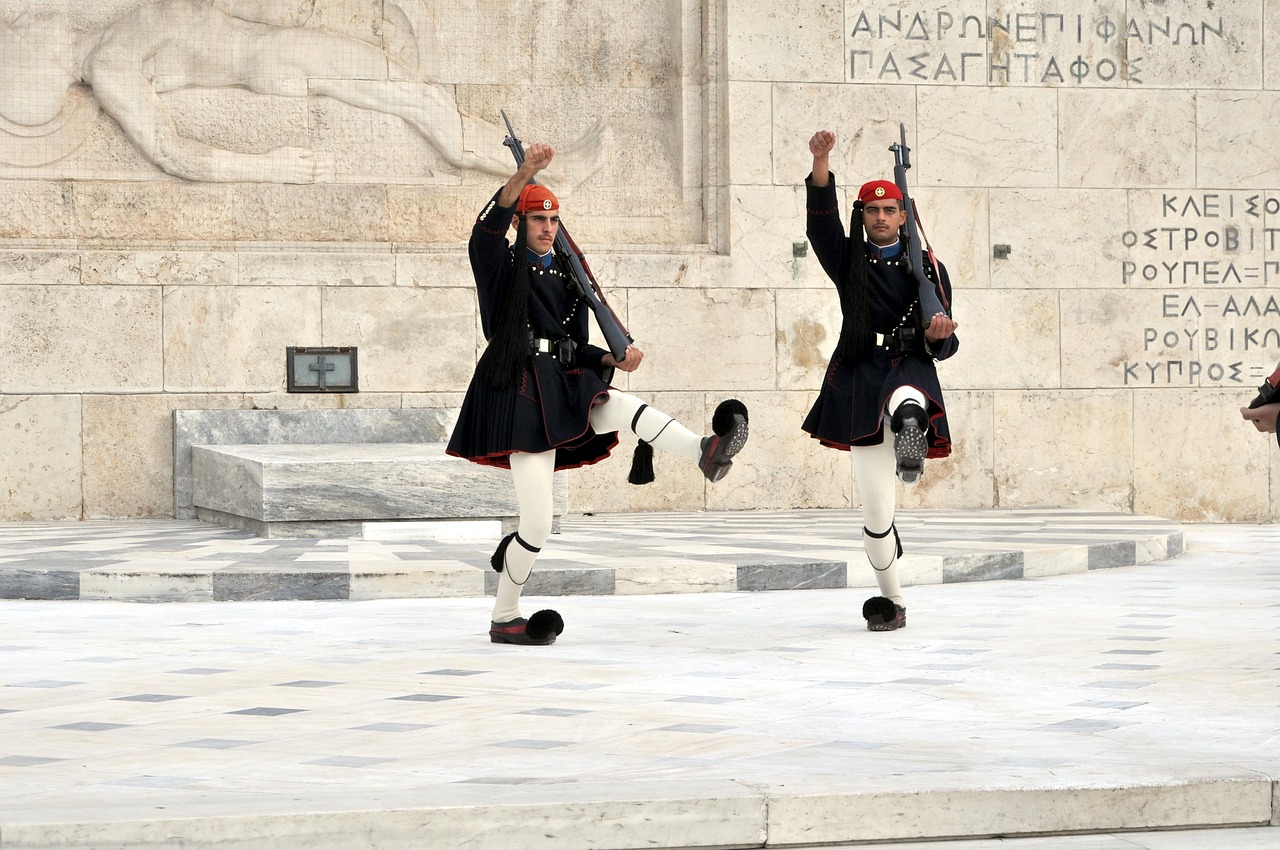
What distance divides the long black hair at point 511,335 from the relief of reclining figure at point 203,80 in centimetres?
665

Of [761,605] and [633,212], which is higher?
[633,212]

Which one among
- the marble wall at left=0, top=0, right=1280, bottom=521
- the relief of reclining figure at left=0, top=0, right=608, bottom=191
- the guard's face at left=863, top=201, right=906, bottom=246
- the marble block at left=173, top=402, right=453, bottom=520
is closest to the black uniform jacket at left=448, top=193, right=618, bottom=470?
the guard's face at left=863, top=201, right=906, bottom=246

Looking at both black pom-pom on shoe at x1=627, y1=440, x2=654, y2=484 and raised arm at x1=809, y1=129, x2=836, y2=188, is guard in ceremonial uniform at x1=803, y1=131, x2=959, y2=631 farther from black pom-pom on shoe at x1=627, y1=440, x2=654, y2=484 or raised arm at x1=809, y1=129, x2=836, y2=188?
black pom-pom on shoe at x1=627, y1=440, x2=654, y2=484

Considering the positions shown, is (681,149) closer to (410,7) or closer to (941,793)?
(410,7)

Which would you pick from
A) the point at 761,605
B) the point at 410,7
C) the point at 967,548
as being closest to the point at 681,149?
the point at 410,7

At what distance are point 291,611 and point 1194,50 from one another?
874 cm

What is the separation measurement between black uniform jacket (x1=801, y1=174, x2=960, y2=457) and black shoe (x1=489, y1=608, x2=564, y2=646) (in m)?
1.26

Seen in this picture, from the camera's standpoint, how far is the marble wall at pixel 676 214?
12.2 m

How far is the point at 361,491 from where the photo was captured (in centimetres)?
1002

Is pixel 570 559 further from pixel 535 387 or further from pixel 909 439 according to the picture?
pixel 909 439

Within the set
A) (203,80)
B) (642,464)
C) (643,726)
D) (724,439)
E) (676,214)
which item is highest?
(203,80)

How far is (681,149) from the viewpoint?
1307 cm

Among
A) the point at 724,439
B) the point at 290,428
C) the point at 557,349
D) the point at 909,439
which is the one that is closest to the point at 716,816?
the point at 724,439

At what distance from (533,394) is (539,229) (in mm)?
619
